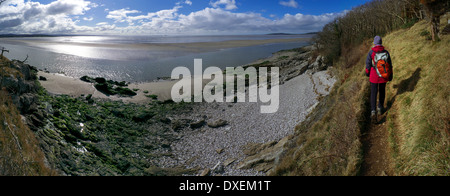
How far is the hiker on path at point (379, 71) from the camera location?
6.75 m

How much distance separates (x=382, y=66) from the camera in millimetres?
6762

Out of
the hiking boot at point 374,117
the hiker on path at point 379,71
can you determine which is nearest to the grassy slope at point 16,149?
the hiking boot at point 374,117

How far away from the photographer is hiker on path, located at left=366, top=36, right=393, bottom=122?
6.75 m

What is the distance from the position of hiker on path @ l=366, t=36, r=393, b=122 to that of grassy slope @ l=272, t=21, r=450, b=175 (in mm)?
401

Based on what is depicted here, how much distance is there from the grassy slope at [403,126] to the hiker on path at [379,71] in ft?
1.32

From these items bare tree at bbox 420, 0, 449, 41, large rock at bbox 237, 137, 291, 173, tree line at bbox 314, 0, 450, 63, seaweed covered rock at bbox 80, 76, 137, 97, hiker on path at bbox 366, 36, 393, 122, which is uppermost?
tree line at bbox 314, 0, 450, 63

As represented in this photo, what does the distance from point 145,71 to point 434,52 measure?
3527 centimetres

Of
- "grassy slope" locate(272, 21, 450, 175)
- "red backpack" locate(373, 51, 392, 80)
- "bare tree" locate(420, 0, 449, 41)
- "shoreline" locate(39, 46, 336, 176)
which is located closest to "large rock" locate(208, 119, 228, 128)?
"shoreline" locate(39, 46, 336, 176)

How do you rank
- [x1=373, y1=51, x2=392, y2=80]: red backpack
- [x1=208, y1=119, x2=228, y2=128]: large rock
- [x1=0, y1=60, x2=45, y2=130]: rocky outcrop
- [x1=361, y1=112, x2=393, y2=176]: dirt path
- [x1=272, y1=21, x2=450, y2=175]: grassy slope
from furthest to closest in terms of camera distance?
[x1=208, y1=119, x2=228, y2=128]: large rock, [x1=0, y1=60, x2=45, y2=130]: rocky outcrop, [x1=373, y1=51, x2=392, y2=80]: red backpack, [x1=361, y1=112, x2=393, y2=176]: dirt path, [x1=272, y1=21, x2=450, y2=175]: grassy slope

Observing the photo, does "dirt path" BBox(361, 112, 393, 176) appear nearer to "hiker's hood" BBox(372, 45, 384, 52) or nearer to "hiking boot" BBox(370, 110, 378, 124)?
"hiking boot" BBox(370, 110, 378, 124)

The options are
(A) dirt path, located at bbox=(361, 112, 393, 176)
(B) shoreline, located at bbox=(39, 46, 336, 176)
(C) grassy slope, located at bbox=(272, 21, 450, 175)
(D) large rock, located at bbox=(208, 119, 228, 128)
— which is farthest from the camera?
(D) large rock, located at bbox=(208, 119, 228, 128)

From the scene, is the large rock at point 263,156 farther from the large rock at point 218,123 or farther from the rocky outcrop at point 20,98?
the rocky outcrop at point 20,98

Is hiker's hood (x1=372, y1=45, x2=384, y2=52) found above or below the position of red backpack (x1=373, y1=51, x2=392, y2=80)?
above

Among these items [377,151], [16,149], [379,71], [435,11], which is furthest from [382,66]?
[16,149]
